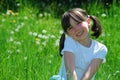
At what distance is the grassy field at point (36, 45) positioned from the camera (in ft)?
11.4

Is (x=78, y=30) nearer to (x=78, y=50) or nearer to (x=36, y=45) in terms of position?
(x=78, y=50)

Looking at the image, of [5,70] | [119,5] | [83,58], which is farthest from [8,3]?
[83,58]

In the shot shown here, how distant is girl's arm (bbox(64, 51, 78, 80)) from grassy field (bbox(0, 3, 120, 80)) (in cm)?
65

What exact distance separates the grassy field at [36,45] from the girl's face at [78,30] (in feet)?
2.34

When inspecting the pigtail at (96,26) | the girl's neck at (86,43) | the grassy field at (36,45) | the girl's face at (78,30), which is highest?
the girl's face at (78,30)

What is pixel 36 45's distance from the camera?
14.3 feet

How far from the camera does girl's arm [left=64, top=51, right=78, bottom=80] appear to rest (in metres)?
2.54

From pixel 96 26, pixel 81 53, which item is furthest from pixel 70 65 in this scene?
pixel 96 26

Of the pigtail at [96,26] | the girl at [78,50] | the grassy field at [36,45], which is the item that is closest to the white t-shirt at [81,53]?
the girl at [78,50]

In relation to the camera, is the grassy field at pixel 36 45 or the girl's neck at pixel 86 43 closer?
the girl's neck at pixel 86 43

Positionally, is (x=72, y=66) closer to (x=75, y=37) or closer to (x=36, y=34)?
Answer: (x=75, y=37)

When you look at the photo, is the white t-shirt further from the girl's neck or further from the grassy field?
the grassy field

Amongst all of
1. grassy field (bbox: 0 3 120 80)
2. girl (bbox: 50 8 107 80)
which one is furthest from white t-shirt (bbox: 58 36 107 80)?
grassy field (bbox: 0 3 120 80)

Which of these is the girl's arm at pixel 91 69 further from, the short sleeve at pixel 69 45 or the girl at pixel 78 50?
the short sleeve at pixel 69 45
